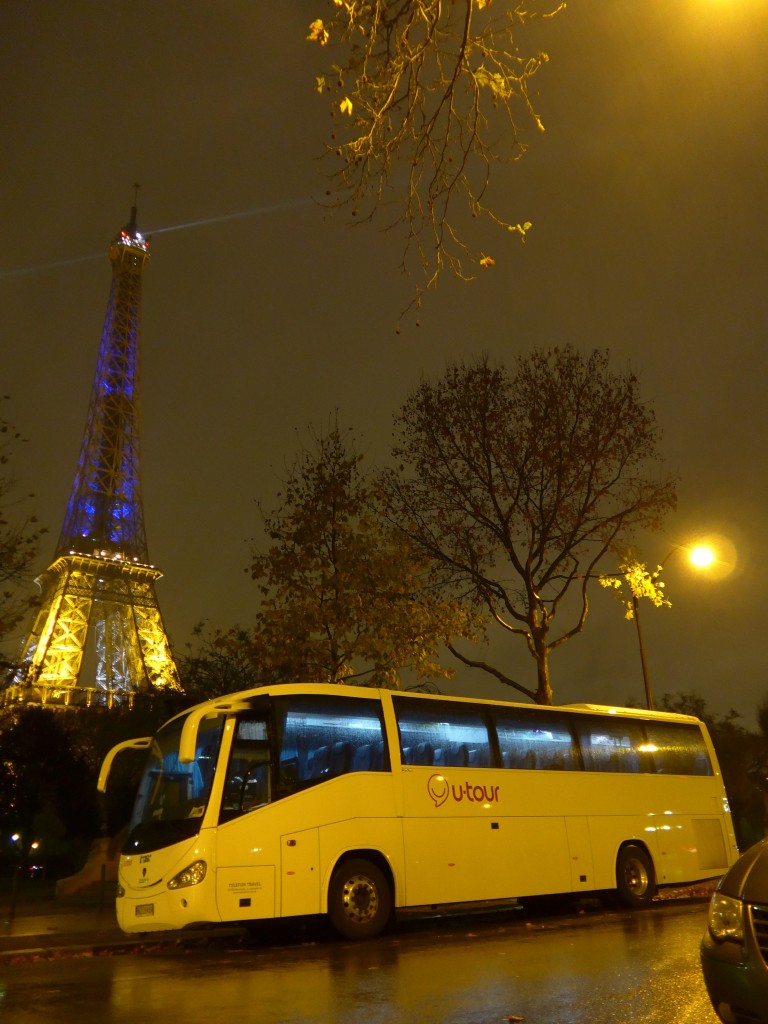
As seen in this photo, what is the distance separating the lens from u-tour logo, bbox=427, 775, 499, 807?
1246 centimetres

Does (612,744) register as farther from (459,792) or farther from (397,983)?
(397,983)

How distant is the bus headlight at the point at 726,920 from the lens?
464 centimetres

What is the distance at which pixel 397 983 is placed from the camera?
7.62 meters

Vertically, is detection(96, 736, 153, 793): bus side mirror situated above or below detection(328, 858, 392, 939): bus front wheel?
above

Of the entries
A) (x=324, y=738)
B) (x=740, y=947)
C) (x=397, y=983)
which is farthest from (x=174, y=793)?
(x=740, y=947)

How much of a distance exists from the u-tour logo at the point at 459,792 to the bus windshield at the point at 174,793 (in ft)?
10.3

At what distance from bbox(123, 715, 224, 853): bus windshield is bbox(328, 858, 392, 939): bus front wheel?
6.35 ft

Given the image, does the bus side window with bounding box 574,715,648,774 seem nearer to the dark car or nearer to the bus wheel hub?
the bus wheel hub

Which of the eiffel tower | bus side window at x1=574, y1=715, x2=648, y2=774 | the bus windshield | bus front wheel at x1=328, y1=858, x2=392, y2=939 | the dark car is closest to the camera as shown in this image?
the dark car

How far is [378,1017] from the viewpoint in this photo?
6.13 m

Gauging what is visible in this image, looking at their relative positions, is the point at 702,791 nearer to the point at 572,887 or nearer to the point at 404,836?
the point at 572,887

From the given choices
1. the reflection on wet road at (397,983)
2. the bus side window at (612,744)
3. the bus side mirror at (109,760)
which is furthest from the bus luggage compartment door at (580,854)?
the bus side mirror at (109,760)

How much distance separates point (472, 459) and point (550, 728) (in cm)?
760

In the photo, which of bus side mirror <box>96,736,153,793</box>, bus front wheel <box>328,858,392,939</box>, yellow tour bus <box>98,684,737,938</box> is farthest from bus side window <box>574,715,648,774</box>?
bus side mirror <box>96,736,153,793</box>
